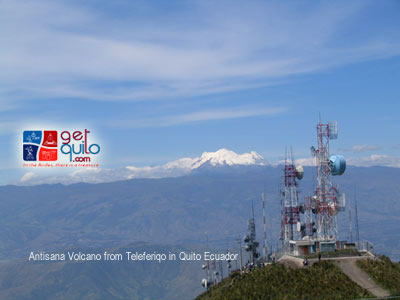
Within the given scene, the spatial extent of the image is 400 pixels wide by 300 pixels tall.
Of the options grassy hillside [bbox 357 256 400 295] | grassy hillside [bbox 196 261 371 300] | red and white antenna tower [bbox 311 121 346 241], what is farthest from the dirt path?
red and white antenna tower [bbox 311 121 346 241]

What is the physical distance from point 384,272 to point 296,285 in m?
13.2

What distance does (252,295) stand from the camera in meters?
71.1

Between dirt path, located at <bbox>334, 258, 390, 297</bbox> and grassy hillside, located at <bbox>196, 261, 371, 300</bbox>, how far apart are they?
124 cm

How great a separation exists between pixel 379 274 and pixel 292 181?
37.5 metres

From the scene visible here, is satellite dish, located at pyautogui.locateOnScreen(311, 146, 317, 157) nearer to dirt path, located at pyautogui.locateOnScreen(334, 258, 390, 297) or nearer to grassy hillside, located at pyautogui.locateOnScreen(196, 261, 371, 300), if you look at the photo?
dirt path, located at pyautogui.locateOnScreen(334, 258, 390, 297)

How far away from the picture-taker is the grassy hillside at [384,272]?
2855 inches

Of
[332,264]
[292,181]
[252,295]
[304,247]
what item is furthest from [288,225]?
[252,295]

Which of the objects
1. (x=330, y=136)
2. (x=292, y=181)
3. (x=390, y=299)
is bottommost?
(x=390, y=299)

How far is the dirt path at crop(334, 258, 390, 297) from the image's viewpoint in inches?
2798

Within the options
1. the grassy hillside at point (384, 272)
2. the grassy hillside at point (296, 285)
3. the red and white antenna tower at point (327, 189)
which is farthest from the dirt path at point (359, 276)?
the red and white antenna tower at point (327, 189)

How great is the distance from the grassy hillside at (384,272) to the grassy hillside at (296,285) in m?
3.78

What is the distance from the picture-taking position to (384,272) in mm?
75688

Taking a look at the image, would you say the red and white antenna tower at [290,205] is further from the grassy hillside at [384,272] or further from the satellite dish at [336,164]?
the grassy hillside at [384,272]

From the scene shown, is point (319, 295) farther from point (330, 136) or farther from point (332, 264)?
point (330, 136)
